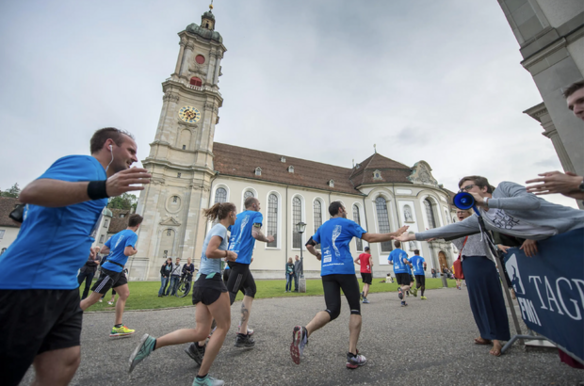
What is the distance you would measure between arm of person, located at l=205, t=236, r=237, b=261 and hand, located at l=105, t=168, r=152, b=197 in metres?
1.33

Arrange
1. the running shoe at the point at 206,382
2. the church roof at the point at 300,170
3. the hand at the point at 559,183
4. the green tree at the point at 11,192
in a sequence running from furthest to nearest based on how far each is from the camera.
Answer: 1. the green tree at the point at 11,192
2. the church roof at the point at 300,170
3. the running shoe at the point at 206,382
4. the hand at the point at 559,183

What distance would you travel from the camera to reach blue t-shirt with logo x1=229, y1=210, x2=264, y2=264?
4.18 m

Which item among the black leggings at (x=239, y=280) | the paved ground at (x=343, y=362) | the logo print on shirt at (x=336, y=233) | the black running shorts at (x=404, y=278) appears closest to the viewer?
the paved ground at (x=343, y=362)

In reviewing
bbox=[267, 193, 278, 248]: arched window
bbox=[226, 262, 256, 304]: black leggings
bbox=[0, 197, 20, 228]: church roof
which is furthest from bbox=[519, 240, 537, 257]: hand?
bbox=[0, 197, 20, 228]: church roof

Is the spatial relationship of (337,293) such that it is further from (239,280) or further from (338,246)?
(239,280)

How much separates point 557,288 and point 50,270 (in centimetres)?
391

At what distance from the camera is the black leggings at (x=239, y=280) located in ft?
13.2

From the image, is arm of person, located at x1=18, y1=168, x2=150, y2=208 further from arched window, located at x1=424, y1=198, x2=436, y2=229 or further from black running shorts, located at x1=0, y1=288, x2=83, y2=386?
arched window, located at x1=424, y1=198, x2=436, y2=229

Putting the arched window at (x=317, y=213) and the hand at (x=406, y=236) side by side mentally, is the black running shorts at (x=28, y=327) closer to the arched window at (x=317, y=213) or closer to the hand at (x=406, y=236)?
the hand at (x=406, y=236)

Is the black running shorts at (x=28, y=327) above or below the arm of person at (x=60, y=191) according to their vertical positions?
below

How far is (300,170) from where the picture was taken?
33.2 meters

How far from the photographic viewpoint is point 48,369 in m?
1.36

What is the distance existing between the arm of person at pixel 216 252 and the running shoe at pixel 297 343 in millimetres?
1094

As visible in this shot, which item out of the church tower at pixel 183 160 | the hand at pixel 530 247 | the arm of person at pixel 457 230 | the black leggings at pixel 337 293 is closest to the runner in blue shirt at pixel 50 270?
the black leggings at pixel 337 293
